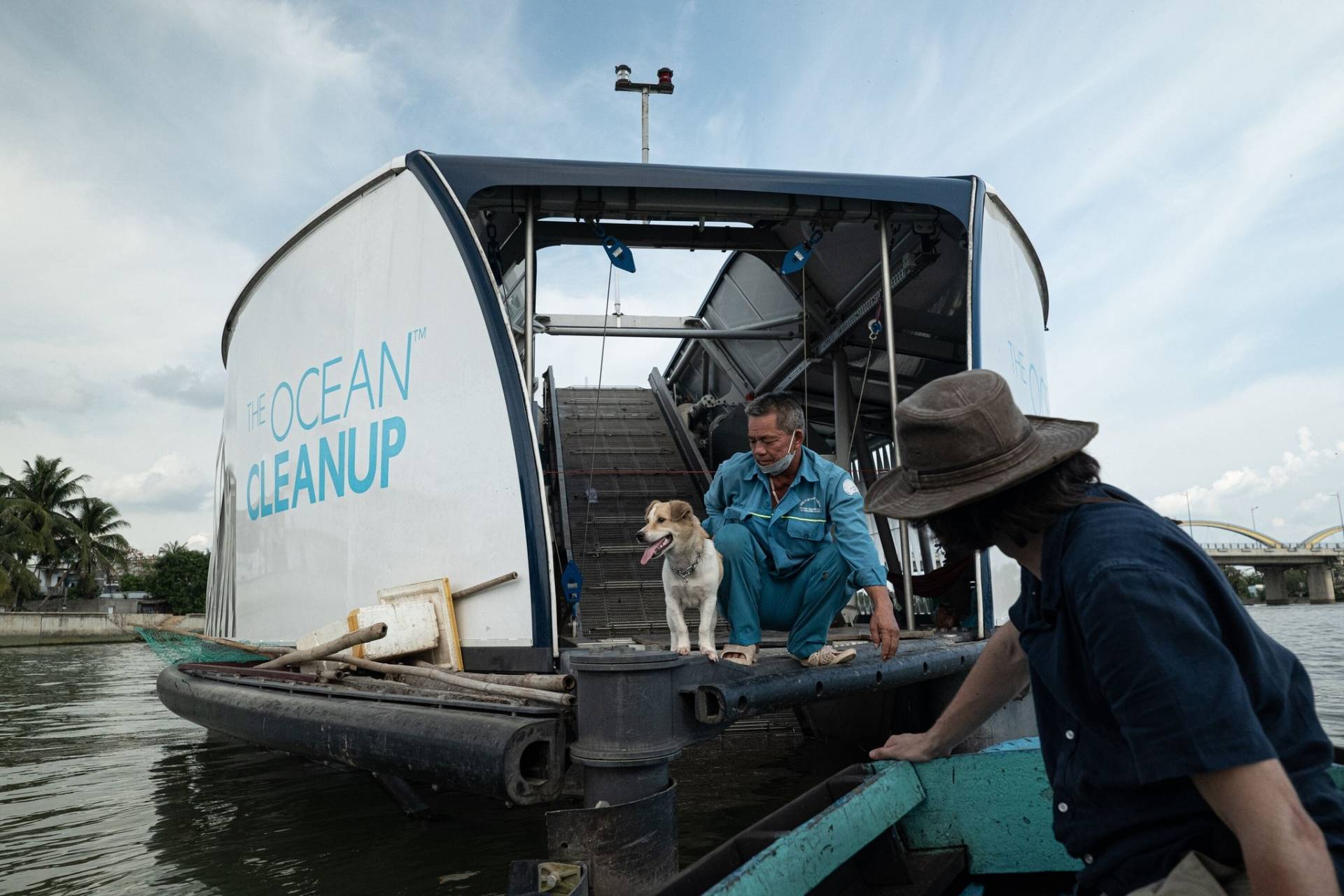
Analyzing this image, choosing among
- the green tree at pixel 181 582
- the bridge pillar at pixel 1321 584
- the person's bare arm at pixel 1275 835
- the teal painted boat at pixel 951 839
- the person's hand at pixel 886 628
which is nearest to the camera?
the person's bare arm at pixel 1275 835

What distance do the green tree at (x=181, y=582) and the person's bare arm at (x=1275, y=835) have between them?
172 feet

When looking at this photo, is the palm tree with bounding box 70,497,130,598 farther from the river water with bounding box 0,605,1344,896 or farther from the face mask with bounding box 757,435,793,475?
the face mask with bounding box 757,435,793,475

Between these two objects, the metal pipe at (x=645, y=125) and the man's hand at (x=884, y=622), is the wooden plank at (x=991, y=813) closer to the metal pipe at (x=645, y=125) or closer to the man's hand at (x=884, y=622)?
the man's hand at (x=884, y=622)

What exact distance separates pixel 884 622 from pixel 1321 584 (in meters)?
66.3

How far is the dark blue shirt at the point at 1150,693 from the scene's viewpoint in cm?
103

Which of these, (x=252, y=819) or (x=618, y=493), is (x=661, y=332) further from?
(x=252, y=819)

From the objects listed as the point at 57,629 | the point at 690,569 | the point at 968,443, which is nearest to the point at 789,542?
the point at 690,569

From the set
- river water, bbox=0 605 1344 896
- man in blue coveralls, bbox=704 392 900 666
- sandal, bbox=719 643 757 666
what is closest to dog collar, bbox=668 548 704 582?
man in blue coveralls, bbox=704 392 900 666

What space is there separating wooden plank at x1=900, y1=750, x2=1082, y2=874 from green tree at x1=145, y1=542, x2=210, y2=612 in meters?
51.2

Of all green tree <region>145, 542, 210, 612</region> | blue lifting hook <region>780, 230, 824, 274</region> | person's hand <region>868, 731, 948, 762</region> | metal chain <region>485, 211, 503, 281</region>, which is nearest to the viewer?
Result: person's hand <region>868, 731, 948, 762</region>

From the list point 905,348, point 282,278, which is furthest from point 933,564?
point 282,278

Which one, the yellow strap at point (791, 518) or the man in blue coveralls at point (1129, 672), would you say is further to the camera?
the yellow strap at point (791, 518)

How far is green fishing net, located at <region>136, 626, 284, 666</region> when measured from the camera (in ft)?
22.0

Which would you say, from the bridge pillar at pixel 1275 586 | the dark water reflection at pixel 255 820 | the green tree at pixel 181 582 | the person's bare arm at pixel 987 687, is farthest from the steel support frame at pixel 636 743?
the bridge pillar at pixel 1275 586
